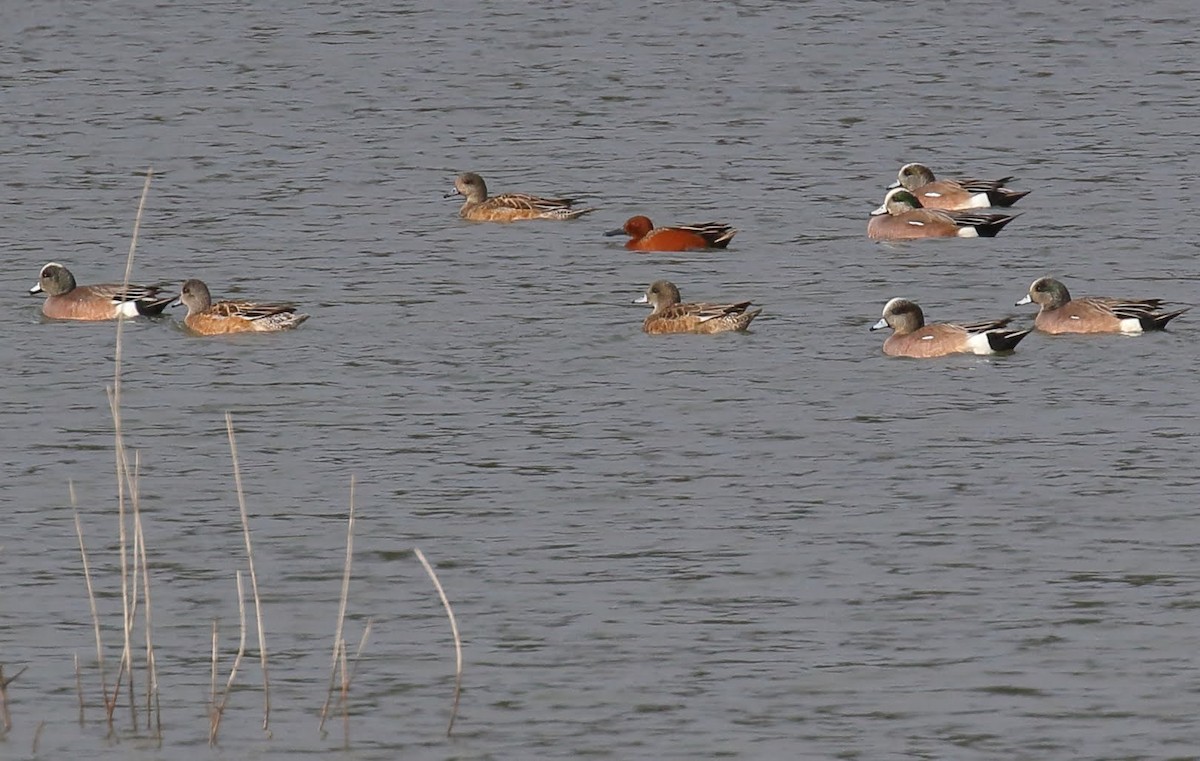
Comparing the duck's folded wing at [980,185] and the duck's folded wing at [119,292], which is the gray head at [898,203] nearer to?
the duck's folded wing at [980,185]

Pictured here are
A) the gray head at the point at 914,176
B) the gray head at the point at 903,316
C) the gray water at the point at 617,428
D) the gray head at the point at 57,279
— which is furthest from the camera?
the gray head at the point at 914,176

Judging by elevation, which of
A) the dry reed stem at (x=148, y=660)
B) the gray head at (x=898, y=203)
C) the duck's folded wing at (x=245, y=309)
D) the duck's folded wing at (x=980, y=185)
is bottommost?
the duck's folded wing at (x=980, y=185)

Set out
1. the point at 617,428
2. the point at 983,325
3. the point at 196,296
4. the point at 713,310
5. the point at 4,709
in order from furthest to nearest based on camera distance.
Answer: the point at 196,296 → the point at 713,310 → the point at 983,325 → the point at 617,428 → the point at 4,709

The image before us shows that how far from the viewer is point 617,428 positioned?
15.7 metres

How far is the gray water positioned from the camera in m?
10.9

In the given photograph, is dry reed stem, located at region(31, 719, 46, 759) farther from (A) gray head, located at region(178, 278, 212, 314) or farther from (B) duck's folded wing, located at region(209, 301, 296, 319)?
(A) gray head, located at region(178, 278, 212, 314)

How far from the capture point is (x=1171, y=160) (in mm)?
26141

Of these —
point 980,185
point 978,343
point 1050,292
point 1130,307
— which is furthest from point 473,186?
point 1130,307

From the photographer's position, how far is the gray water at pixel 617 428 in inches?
427

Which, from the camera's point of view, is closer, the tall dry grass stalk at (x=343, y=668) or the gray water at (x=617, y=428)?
the tall dry grass stalk at (x=343, y=668)

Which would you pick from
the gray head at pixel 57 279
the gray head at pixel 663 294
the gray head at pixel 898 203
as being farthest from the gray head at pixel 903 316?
the gray head at pixel 57 279

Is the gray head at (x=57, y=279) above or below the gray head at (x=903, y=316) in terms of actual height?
below

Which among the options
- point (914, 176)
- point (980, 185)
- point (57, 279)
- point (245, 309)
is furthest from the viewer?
point (914, 176)

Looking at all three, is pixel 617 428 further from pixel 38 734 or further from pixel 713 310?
pixel 38 734
